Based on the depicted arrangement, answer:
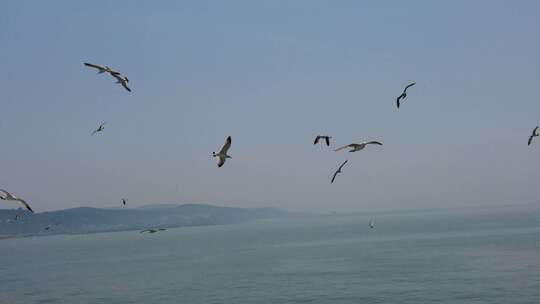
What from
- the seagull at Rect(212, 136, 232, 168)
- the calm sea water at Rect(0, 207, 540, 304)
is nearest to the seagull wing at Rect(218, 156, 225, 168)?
the seagull at Rect(212, 136, 232, 168)

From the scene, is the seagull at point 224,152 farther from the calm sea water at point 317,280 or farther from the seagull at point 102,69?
the calm sea water at point 317,280

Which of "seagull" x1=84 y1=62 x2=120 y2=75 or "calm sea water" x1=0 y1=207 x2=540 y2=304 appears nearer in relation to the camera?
"seagull" x1=84 y1=62 x2=120 y2=75

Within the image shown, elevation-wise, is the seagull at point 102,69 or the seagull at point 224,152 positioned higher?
the seagull at point 102,69

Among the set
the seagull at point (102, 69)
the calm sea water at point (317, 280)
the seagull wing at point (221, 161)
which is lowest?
the calm sea water at point (317, 280)

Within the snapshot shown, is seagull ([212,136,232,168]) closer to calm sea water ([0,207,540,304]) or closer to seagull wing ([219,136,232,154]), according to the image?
seagull wing ([219,136,232,154])

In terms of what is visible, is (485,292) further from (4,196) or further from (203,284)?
(4,196)

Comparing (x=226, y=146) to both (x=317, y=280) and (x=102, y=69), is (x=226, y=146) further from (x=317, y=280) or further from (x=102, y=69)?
(x=317, y=280)

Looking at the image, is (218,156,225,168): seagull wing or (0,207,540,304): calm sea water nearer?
(218,156,225,168): seagull wing

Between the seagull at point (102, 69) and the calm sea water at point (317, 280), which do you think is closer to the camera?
the seagull at point (102, 69)

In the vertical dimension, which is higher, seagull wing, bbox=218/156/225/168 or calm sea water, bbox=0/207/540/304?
seagull wing, bbox=218/156/225/168

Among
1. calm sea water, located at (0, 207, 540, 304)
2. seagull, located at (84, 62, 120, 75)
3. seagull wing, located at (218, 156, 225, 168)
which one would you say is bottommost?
calm sea water, located at (0, 207, 540, 304)

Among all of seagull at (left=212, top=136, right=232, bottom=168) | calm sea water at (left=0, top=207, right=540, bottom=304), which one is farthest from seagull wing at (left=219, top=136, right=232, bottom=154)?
calm sea water at (left=0, top=207, right=540, bottom=304)

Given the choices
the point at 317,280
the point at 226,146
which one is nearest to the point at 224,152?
the point at 226,146

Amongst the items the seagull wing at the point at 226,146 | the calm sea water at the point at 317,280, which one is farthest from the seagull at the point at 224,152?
the calm sea water at the point at 317,280
